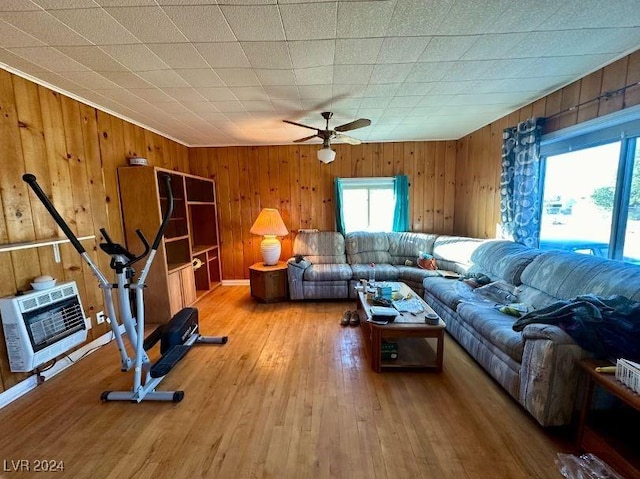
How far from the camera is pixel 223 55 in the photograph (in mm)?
1943

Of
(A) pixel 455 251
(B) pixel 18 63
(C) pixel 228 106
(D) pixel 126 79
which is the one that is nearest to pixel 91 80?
(D) pixel 126 79

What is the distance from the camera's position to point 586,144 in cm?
254

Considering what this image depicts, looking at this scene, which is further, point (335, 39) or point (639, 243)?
point (639, 243)

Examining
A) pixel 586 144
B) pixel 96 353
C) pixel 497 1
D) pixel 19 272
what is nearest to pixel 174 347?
pixel 96 353

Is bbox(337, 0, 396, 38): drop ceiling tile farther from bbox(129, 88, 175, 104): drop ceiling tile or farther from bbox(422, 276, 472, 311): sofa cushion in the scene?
bbox(422, 276, 472, 311): sofa cushion

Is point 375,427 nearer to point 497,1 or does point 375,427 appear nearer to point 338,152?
point 497,1

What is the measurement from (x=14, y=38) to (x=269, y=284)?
3.17 metres

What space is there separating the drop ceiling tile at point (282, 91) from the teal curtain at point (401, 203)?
8.24 ft

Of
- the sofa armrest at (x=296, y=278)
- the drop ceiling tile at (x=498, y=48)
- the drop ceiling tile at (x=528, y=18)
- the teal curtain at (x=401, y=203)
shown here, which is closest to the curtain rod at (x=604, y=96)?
the drop ceiling tile at (x=498, y=48)

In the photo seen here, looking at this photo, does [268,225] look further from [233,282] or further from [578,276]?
[578,276]

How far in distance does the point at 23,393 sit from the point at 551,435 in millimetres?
3645

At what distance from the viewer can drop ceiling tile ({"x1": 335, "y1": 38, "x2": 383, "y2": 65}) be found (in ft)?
5.98

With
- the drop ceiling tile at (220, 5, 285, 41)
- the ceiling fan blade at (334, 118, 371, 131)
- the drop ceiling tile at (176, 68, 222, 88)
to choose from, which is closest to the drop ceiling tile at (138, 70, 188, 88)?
the drop ceiling tile at (176, 68, 222, 88)

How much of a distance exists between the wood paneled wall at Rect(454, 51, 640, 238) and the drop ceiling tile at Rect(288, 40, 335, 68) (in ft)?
7.22
